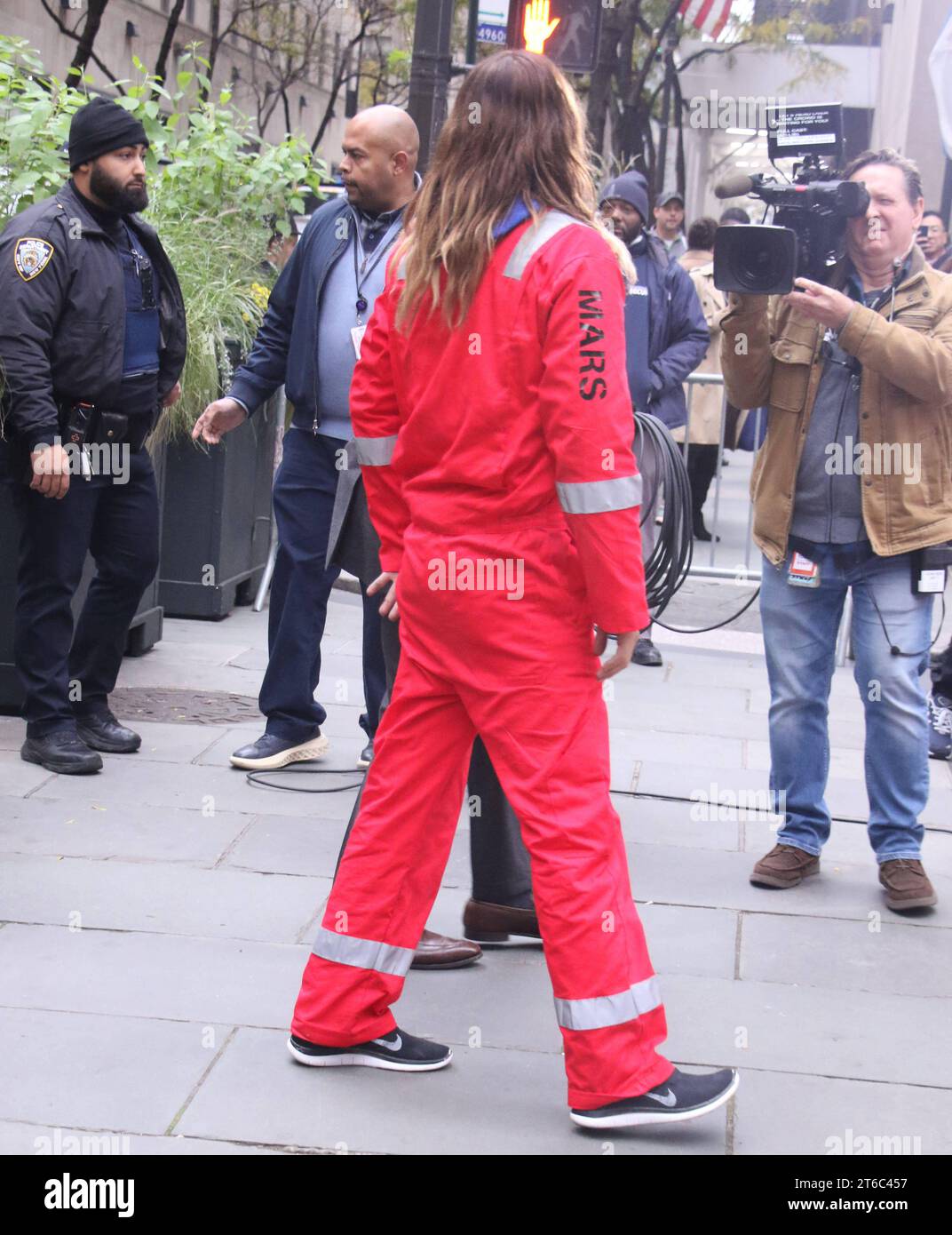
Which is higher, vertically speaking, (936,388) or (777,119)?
(777,119)

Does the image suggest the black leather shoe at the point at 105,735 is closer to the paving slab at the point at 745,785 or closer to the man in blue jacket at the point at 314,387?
the man in blue jacket at the point at 314,387

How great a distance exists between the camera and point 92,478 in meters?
5.71

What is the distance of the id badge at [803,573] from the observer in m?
4.78

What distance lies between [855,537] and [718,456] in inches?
227

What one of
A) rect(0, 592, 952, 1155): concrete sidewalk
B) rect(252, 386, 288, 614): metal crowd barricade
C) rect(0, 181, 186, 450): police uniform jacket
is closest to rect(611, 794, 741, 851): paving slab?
rect(0, 592, 952, 1155): concrete sidewalk

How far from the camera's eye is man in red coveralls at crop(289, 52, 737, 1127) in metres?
3.17

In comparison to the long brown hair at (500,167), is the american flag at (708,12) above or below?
above

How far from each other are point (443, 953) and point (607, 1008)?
1.01 meters

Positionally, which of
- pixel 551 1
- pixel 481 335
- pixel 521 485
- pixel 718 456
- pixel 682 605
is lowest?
pixel 682 605

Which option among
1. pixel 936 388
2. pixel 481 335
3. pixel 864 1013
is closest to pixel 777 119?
pixel 936 388

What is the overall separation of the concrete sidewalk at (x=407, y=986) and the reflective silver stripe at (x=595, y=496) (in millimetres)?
1223

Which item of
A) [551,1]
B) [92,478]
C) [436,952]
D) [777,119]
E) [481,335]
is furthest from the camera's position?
[551,1]

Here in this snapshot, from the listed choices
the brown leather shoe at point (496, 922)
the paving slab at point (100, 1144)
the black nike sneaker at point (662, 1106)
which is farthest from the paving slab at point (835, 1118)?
the paving slab at point (100, 1144)

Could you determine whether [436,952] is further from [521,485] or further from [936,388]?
[936,388]
